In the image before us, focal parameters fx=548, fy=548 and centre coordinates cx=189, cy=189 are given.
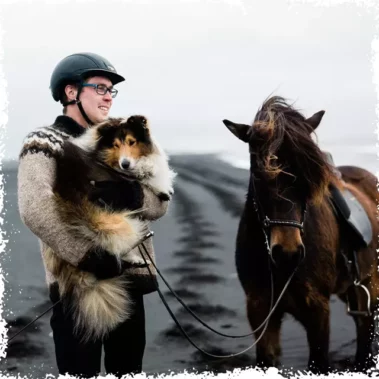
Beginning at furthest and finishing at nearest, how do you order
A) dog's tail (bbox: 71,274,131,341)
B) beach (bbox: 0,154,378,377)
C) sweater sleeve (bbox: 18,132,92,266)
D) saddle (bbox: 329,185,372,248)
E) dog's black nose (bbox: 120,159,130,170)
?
beach (bbox: 0,154,378,377)
saddle (bbox: 329,185,372,248)
dog's black nose (bbox: 120,159,130,170)
dog's tail (bbox: 71,274,131,341)
sweater sleeve (bbox: 18,132,92,266)

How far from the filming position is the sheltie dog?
2336 mm

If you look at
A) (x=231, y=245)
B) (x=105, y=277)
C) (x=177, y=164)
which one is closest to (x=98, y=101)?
(x=105, y=277)

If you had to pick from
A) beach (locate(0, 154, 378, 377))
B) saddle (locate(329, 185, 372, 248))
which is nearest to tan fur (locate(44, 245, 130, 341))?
beach (locate(0, 154, 378, 377))

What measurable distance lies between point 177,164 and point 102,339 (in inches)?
81.1

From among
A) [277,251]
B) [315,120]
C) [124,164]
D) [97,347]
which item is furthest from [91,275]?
[315,120]

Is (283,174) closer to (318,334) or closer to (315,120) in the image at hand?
(315,120)

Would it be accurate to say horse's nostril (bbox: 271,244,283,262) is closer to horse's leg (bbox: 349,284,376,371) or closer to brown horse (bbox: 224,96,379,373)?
brown horse (bbox: 224,96,379,373)

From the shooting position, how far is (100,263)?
7.53 ft

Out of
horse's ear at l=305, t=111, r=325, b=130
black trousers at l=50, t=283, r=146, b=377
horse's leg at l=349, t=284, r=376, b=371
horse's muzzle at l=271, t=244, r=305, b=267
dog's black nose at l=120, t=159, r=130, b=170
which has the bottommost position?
horse's leg at l=349, t=284, r=376, b=371

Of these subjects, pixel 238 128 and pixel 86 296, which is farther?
pixel 238 128

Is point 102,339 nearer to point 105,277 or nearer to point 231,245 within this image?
point 105,277

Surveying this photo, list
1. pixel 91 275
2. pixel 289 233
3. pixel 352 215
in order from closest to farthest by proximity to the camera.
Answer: pixel 91 275, pixel 289 233, pixel 352 215

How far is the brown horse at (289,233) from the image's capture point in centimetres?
276

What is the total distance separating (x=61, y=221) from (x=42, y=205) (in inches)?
4.0
